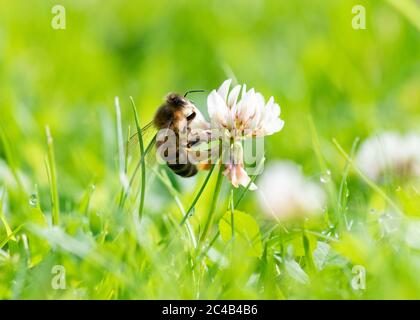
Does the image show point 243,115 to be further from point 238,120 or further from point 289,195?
point 289,195

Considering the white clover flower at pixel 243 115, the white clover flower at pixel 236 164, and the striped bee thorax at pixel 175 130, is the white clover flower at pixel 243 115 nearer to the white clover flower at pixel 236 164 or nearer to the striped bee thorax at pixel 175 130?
the white clover flower at pixel 236 164

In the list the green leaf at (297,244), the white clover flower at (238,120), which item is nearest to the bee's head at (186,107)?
the white clover flower at (238,120)

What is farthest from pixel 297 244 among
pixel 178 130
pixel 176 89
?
pixel 176 89

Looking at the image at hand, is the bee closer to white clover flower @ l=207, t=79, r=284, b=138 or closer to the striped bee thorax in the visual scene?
the striped bee thorax

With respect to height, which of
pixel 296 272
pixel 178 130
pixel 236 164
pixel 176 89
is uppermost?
pixel 176 89

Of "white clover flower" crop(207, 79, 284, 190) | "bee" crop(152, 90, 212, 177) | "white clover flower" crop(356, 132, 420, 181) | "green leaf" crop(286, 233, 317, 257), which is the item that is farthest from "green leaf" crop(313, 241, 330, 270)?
"white clover flower" crop(356, 132, 420, 181)
